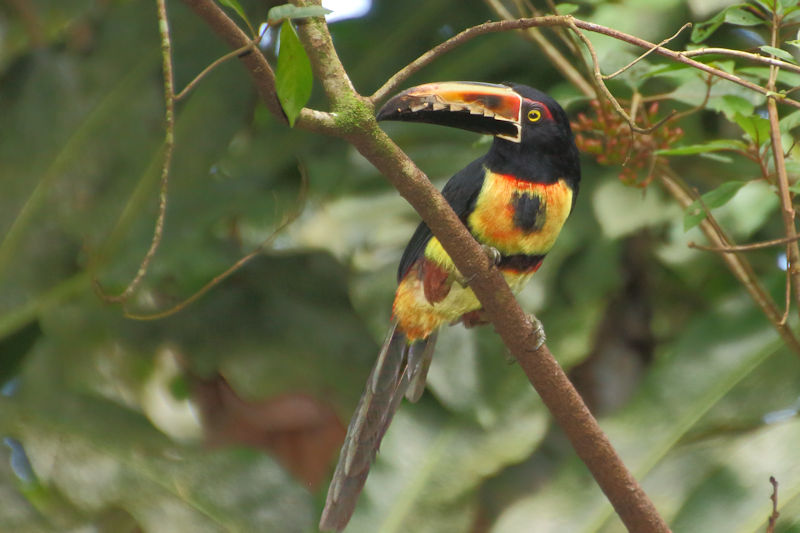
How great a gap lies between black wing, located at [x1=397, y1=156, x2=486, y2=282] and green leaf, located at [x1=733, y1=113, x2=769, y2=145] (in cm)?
41

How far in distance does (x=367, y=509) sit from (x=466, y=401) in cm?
33

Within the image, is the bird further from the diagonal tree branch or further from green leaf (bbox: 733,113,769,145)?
green leaf (bbox: 733,113,769,145)

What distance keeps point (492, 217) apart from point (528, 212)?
0.06 m

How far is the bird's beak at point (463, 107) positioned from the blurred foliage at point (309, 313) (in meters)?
0.69

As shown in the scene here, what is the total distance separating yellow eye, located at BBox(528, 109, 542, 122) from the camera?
1359 mm

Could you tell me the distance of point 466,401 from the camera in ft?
6.64

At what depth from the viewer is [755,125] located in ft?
4.69

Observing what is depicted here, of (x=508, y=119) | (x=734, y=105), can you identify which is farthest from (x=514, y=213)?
(x=734, y=105)

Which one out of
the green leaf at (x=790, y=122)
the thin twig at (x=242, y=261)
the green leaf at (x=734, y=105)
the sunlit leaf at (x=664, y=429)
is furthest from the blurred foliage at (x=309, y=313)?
the green leaf at (x=790, y=122)

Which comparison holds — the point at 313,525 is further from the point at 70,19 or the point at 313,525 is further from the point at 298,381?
the point at 70,19

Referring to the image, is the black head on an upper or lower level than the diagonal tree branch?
upper

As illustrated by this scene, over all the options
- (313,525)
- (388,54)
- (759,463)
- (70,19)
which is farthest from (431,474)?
(70,19)

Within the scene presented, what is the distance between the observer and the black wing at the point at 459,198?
1426 millimetres

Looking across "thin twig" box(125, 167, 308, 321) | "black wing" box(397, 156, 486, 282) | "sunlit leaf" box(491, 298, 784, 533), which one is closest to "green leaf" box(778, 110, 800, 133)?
"black wing" box(397, 156, 486, 282)
